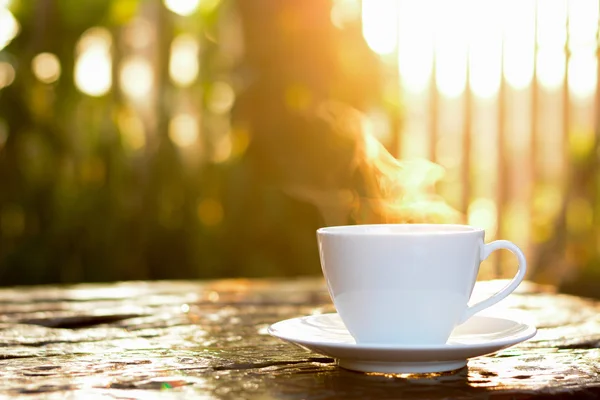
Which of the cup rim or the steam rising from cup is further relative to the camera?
the steam rising from cup

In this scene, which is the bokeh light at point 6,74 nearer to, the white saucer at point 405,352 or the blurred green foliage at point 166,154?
the blurred green foliage at point 166,154

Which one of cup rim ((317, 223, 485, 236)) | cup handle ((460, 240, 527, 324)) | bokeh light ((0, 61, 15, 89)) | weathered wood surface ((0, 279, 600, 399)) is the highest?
bokeh light ((0, 61, 15, 89))

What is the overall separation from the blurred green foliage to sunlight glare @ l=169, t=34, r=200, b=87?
4 cm

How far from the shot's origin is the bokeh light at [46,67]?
2.61 m

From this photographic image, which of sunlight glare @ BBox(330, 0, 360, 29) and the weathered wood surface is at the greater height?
sunlight glare @ BBox(330, 0, 360, 29)

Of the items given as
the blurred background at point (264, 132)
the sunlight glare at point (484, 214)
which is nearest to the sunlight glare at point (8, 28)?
the blurred background at point (264, 132)

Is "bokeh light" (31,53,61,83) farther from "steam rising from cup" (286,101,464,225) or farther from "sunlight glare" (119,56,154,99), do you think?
"steam rising from cup" (286,101,464,225)

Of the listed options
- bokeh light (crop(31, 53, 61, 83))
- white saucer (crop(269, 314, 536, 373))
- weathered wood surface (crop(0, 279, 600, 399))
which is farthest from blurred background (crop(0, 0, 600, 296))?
white saucer (crop(269, 314, 536, 373))

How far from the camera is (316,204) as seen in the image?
2.58 metres

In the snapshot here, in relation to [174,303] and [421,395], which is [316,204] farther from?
[421,395]

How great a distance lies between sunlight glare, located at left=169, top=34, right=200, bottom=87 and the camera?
9.27 ft

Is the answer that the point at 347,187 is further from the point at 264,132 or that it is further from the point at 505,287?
the point at 505,287

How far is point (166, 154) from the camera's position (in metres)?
2.64

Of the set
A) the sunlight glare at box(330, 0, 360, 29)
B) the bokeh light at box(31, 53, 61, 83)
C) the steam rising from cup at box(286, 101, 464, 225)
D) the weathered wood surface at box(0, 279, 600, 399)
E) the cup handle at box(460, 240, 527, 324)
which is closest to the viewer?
the weathered wood surface at box(0, 279, 600, 399)
